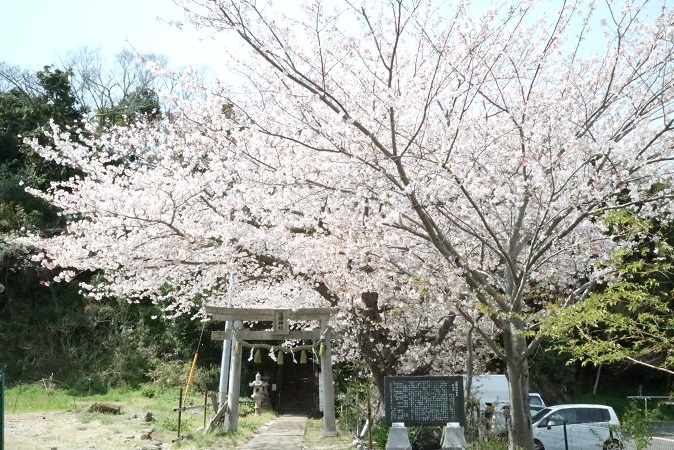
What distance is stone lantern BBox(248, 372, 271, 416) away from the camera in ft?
51.2

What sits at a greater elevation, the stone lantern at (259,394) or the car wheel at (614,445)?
the stone lantern at (259,394)

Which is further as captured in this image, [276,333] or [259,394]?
[259,394]

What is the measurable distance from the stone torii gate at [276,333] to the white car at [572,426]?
3.67 metres

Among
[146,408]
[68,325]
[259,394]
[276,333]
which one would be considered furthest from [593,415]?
[68,325]

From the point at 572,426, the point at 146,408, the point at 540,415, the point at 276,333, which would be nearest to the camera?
the point at 276,333

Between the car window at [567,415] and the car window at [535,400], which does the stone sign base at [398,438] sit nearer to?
the car window at [567,415]

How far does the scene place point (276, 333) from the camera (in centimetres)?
969

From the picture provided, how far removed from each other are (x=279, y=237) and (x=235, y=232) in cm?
58

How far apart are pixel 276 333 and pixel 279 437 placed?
2125 millimetres

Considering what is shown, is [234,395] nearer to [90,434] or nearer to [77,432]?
A: [90,434]

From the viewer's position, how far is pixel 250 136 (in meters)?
6.95

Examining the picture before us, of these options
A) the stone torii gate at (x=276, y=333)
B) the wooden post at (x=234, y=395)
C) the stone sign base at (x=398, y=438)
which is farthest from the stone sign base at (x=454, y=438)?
the wooden post at (x=234, y=395)

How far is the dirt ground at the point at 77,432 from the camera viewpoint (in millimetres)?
8391

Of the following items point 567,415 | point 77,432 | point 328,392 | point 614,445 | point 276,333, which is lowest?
point 77,432
